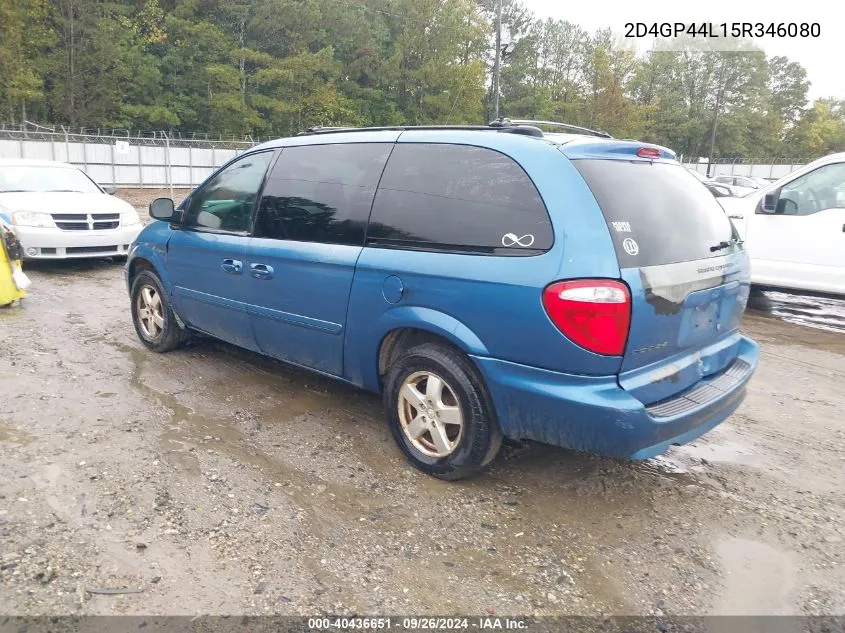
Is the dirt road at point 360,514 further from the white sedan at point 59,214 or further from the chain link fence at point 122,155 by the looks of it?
the chain link fence at point 122,155

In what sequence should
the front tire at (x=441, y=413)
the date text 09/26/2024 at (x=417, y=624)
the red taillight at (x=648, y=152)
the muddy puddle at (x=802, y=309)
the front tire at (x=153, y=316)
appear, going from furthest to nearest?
the muddy puddle at (x=802, y=309) → the front tire at (x=153, y=316) → the red taillight at (x=648, y=152) → the front tire at (x=441, y=413) → the date text 09/26/2024 at (x=417, y=624)

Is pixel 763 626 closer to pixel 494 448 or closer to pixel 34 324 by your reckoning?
pixel 494 448

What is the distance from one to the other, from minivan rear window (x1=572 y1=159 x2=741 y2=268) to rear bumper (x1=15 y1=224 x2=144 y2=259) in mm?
7877

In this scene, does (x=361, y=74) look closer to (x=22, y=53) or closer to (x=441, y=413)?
(x=22, y=53)

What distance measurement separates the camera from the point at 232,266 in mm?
4383

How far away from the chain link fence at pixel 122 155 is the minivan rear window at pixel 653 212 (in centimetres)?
2154

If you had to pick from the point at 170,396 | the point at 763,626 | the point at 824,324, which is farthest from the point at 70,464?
the point at 824,324

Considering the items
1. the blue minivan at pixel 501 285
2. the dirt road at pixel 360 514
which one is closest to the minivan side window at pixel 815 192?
the dirt road at pixel 360 514

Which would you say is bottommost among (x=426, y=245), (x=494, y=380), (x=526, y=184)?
(x=494, y=380)

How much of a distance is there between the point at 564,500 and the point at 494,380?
795mm

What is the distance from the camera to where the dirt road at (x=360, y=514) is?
253 cm

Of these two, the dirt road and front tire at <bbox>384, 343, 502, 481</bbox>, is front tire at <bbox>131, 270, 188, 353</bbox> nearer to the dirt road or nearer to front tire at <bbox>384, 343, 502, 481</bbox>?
the dirt road

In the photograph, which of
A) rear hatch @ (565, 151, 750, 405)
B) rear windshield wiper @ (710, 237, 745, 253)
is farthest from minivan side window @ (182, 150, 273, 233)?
rear windshield wiper @ (710, 237, 745, 253)

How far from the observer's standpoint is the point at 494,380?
9.91 feet
